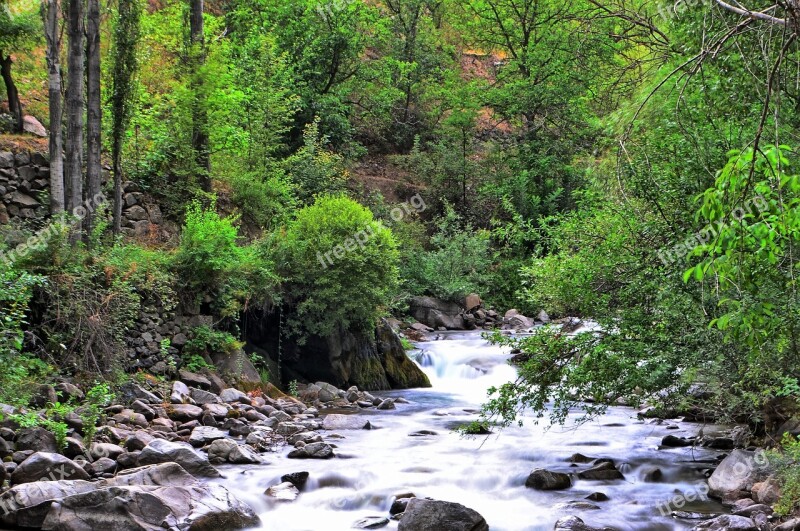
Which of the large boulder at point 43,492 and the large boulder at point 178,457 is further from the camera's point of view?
the large boulder at point 178,457

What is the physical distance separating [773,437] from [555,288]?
343 cm

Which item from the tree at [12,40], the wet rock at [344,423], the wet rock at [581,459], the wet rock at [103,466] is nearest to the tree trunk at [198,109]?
the tree at [12,40]

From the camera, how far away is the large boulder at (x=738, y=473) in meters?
8.30

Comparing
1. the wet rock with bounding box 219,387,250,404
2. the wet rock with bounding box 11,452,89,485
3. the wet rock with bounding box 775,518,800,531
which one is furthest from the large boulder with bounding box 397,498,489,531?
the wet rock with bounding box 219,387,250,404

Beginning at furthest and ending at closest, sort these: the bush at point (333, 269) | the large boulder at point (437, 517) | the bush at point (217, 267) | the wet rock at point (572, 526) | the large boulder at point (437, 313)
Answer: the large boulder at point (437, 313) → the bush at point (333, 269) → the bush at point (217, 267) → the wet rock at point (572, 526) → the large boulder at point (437, 517)

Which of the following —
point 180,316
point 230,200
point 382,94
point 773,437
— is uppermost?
point 382,94

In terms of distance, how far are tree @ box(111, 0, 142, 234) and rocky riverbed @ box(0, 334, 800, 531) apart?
16.3 feet

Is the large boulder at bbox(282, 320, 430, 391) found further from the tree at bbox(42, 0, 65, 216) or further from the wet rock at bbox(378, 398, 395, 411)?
the tree at bbox(42, 0, 65, 216)

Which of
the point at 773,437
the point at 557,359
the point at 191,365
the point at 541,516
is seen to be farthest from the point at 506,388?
the point at 191,365

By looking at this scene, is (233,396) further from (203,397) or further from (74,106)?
(74,106)

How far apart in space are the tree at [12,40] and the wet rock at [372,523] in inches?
456

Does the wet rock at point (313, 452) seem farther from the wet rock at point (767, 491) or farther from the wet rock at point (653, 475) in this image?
the wet rock at point (767, 491)

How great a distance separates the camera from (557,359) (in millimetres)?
7969

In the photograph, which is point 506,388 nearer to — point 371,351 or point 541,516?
point 541,516
